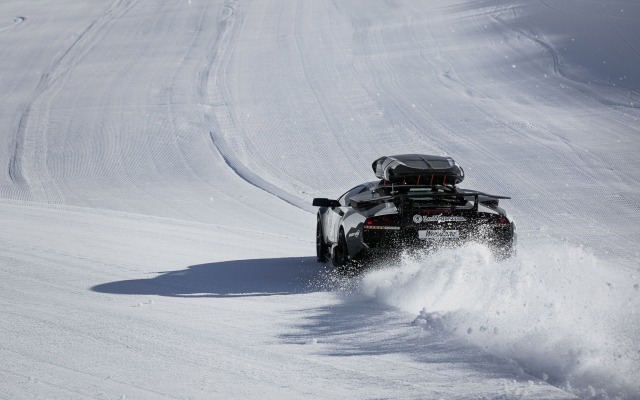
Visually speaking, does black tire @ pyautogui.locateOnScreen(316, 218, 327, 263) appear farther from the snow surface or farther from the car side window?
the car side window

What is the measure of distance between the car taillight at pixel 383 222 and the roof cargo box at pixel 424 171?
36.0 inches

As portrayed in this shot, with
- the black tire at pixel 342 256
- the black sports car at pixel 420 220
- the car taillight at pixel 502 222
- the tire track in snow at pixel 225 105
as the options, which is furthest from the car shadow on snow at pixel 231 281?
the tire track in snow at pixel 225 105

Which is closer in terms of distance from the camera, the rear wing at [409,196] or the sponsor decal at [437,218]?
the sponsor decal at [437,218]

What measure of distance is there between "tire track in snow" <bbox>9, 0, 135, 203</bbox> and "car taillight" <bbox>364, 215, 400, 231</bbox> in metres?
11.7

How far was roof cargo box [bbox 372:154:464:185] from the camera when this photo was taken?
9547 mm

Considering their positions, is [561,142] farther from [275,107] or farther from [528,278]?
[528,278]

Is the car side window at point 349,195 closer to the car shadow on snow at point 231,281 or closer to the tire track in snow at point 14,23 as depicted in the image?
the car shadow on snow at point 231,281

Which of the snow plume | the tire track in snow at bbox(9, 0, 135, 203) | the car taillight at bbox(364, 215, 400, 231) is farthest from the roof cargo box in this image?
the tire track in snow at bbox(9, 0, 135, 203)

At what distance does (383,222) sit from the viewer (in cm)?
874

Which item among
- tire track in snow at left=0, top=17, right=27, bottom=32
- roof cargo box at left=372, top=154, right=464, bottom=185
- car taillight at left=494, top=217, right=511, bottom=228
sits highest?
tire track in snow at left=0, top=17, right=27, bottom=32

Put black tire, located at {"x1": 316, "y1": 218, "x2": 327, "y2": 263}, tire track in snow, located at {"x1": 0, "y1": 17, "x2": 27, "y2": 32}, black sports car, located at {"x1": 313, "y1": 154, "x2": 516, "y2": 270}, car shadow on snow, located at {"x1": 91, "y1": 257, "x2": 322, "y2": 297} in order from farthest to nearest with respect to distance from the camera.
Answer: tire track in snow, located at {"x1": 0, "y1": 17, "x2": 27, "y2": 32} < black tire, located at {"x1": 316, "y1": 218, "x2": 327, "y2": 263} < car shadow on snow, located at {"x1": 91, "y1": 257, "x2": 322, "y2": 297} < black sports car, located at {"x1": 313, "y1": 154, "x2": 516, "y2": 270}

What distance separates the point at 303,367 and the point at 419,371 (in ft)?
2.34

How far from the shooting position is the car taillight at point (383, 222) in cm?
869

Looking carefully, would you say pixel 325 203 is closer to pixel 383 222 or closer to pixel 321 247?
pixel 321 247
